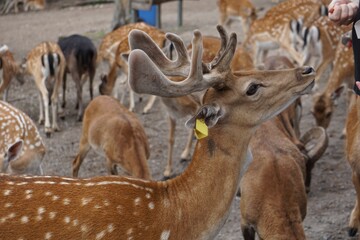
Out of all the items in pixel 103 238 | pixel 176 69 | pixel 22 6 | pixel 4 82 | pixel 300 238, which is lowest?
pixel 22 6

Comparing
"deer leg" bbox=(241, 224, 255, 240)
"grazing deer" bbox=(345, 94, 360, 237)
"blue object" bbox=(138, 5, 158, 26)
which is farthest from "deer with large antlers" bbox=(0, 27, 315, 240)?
"blue object" bbox=(138, 5, 158, 26)

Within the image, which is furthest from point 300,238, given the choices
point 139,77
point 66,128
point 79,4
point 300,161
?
point 79,4

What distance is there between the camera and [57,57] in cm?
917

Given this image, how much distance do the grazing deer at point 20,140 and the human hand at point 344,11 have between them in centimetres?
298

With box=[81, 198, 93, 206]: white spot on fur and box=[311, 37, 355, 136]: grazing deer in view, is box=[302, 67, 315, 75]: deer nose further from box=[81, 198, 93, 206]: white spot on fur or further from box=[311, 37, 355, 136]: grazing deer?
box=[311, 37, 355, 136]: grazing deer

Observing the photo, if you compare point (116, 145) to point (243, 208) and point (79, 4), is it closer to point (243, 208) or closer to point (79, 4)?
point (243, 208)

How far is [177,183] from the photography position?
3.63 m

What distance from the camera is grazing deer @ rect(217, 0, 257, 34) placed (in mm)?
13273

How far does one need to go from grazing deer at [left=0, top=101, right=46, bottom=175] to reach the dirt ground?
114 cm

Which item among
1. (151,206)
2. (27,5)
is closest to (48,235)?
(151,206)

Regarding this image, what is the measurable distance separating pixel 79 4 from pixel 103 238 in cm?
1676

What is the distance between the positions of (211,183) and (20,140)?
8.31ft

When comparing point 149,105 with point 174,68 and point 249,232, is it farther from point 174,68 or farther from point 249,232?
point 174,68

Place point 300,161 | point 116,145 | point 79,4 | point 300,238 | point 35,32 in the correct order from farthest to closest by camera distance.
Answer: point 79,4 → point 35,32 → point 116,145 → point 300,161 → point 300,238
